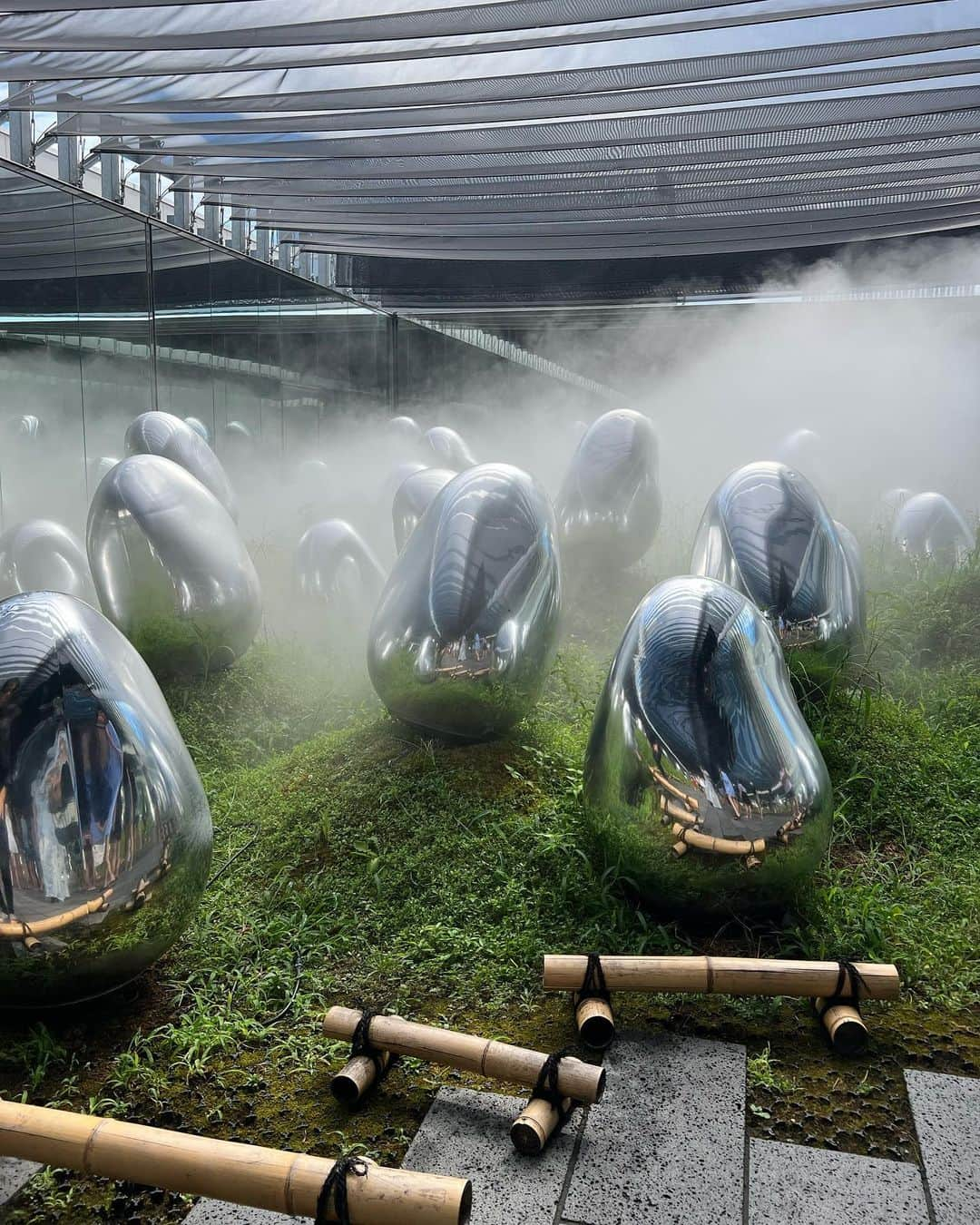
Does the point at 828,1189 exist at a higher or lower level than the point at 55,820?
lower

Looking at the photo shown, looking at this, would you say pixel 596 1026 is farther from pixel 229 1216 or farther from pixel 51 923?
pixel 51 923

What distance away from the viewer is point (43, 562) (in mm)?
6250

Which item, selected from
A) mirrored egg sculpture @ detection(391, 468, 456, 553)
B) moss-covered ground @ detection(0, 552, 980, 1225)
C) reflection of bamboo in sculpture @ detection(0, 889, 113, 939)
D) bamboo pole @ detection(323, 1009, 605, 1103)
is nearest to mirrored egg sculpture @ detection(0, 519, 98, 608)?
moss-covered ground @ detection(0, 552, 980, 1225)

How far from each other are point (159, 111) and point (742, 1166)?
8136mm

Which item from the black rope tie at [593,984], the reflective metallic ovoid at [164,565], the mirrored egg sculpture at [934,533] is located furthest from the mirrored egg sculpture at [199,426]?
the black rope tie at [593,984]

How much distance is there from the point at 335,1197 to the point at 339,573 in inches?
200

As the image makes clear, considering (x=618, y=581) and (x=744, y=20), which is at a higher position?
(x=744, y=20)

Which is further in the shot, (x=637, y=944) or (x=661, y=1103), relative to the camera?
(x=637, y=944)

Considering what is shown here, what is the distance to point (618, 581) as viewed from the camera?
8125mm

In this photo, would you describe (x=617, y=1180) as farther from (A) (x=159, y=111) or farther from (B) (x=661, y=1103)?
(A) (x=159, y=111)

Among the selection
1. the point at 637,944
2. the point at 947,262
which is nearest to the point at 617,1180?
the point at 637,944

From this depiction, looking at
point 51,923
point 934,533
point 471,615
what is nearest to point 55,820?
point 51,923

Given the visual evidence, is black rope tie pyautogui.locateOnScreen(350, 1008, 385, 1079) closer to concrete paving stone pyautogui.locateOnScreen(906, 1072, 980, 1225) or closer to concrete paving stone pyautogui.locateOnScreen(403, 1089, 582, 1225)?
concrete paving stone pyautogui.locateOnScreen(403, 1089, 582, 1225)

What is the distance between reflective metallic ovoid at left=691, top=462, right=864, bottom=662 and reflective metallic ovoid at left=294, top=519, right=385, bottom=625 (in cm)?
243
